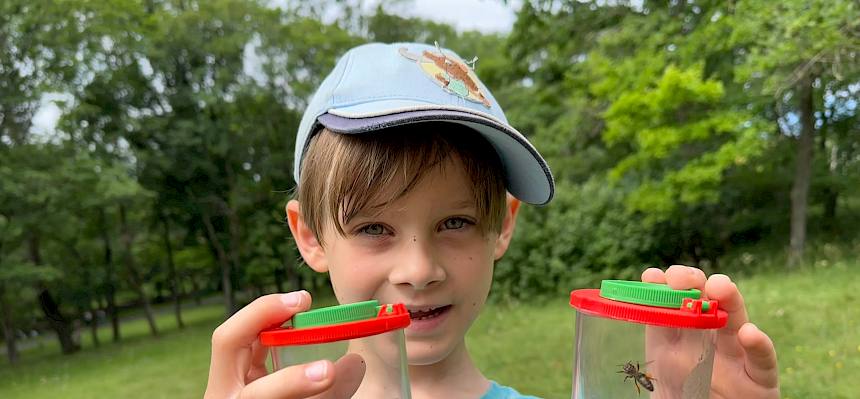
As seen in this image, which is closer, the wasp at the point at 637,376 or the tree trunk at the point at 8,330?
the wasp at the point at 637,376

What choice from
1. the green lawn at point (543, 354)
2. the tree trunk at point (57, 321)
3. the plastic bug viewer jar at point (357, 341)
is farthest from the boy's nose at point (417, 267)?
the tree trunk at point (57, 321)

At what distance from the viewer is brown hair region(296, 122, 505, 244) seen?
1332mm

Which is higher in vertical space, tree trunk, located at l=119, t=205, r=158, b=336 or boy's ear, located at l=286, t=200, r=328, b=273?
boy's ear, located at l=286, t=200, r=328, b=273

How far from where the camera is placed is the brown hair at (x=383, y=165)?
4.37ft

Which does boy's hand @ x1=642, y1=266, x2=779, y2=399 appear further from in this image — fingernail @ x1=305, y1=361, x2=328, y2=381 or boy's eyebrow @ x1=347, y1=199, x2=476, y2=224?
fingernail @ x1=305, y1=361, x2=328, y2=381

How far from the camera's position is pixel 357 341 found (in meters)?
0.99

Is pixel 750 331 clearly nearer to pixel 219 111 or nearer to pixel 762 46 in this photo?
pixel 762 46

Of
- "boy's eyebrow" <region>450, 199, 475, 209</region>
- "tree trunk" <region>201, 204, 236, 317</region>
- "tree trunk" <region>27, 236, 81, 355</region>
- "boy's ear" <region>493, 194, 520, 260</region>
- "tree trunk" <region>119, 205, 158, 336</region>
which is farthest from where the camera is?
"tree trunk" <region>201, 204, 236, 317</region>

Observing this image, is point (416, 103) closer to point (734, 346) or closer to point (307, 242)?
point (307, 242)

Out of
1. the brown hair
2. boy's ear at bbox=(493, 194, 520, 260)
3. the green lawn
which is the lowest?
the green lawn

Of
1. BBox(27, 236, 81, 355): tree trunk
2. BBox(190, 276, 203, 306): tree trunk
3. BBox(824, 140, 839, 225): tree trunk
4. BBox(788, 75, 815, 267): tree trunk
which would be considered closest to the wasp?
BBox(788, 75, 815, 267): tree trunk

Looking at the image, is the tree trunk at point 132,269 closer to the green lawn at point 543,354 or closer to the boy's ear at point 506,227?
the green lawn at point 543,354

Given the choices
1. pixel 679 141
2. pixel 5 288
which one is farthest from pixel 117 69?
pixel 679 141

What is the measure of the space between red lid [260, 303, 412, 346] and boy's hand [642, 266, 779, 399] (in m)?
0.53
